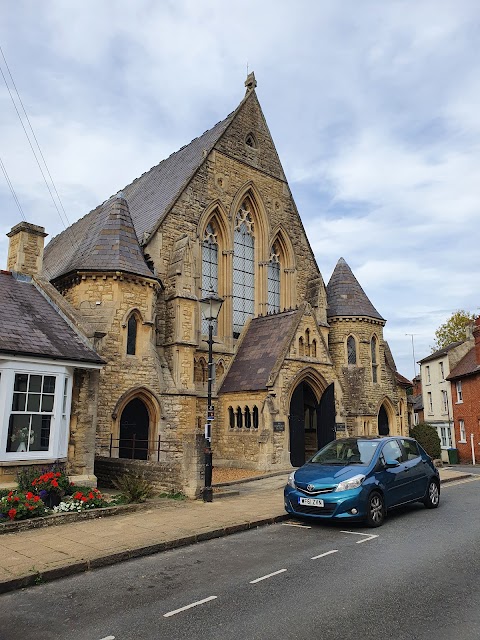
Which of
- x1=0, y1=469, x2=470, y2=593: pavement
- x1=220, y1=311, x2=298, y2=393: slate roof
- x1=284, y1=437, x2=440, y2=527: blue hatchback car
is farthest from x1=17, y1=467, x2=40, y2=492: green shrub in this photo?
x1=220, y1=311, x2=298, y2=393: slate roof

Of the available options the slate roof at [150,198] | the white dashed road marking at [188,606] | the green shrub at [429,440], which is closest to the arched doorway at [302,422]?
the green shrub at [429,440]

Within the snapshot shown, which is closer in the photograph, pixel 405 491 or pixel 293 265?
pixel 405 491

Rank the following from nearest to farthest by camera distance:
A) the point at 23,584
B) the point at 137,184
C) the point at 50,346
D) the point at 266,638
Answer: the point at 266,638
the point at 23,584
the point at 50,346
the point at 137,184

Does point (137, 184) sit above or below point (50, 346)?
above

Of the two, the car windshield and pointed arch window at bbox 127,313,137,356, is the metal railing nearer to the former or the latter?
pointed arch window at bbox 127,313,137,356

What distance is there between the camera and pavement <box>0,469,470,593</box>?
6.81 m

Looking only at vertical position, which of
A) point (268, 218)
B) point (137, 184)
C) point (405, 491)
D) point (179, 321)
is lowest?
point (405, 491)

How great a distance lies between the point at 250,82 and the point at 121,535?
24505 millimetres

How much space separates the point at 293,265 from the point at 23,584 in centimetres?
2138

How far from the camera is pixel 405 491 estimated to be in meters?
10.3

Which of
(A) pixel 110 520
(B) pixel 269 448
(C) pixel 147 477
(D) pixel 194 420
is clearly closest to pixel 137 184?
(D) pixel 194 420

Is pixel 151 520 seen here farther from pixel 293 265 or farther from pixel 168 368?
pixel 293 265

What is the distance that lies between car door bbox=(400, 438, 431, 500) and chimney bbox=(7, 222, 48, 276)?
457 inches

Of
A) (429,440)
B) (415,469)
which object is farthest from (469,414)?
(415,469)
